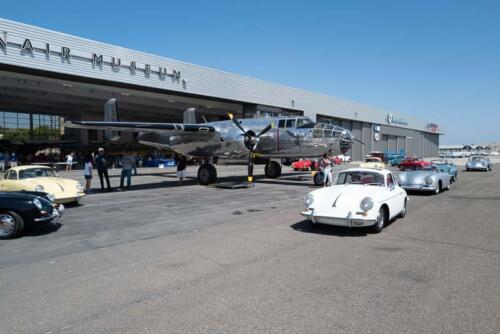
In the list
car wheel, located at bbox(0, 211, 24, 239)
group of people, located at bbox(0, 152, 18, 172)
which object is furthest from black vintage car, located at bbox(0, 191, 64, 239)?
Result: group of people, located at bbox(0, 152, 18, 172)

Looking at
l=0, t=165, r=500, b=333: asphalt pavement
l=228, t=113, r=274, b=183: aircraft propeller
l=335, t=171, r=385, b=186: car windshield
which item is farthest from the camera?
l=228, t=113, r=274, b=183: aircraft propeller

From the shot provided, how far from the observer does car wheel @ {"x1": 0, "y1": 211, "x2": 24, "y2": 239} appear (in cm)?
799

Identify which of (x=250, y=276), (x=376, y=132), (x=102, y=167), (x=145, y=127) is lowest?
(x=250, y=276)

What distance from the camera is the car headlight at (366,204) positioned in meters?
7.91

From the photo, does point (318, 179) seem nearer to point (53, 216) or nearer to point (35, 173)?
point (35, 173)

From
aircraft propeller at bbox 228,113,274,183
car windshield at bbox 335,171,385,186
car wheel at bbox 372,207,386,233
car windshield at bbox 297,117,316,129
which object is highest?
car windshield at bbox 297,117,316,129

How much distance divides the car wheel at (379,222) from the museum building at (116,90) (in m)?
22.5

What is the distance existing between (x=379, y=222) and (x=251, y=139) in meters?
11.1

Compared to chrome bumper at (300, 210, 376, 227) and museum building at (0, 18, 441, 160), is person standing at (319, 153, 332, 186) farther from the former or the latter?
museum building at (0, 18, 441, 160)

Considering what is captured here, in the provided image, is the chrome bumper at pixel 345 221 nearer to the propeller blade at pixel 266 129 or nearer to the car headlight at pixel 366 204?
the car headlight at pixel 366 204

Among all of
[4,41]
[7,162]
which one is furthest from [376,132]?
[4,41]

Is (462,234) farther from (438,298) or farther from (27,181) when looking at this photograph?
(27,181)

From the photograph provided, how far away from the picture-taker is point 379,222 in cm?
841

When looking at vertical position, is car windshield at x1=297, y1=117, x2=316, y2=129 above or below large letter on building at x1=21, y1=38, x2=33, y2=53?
below
